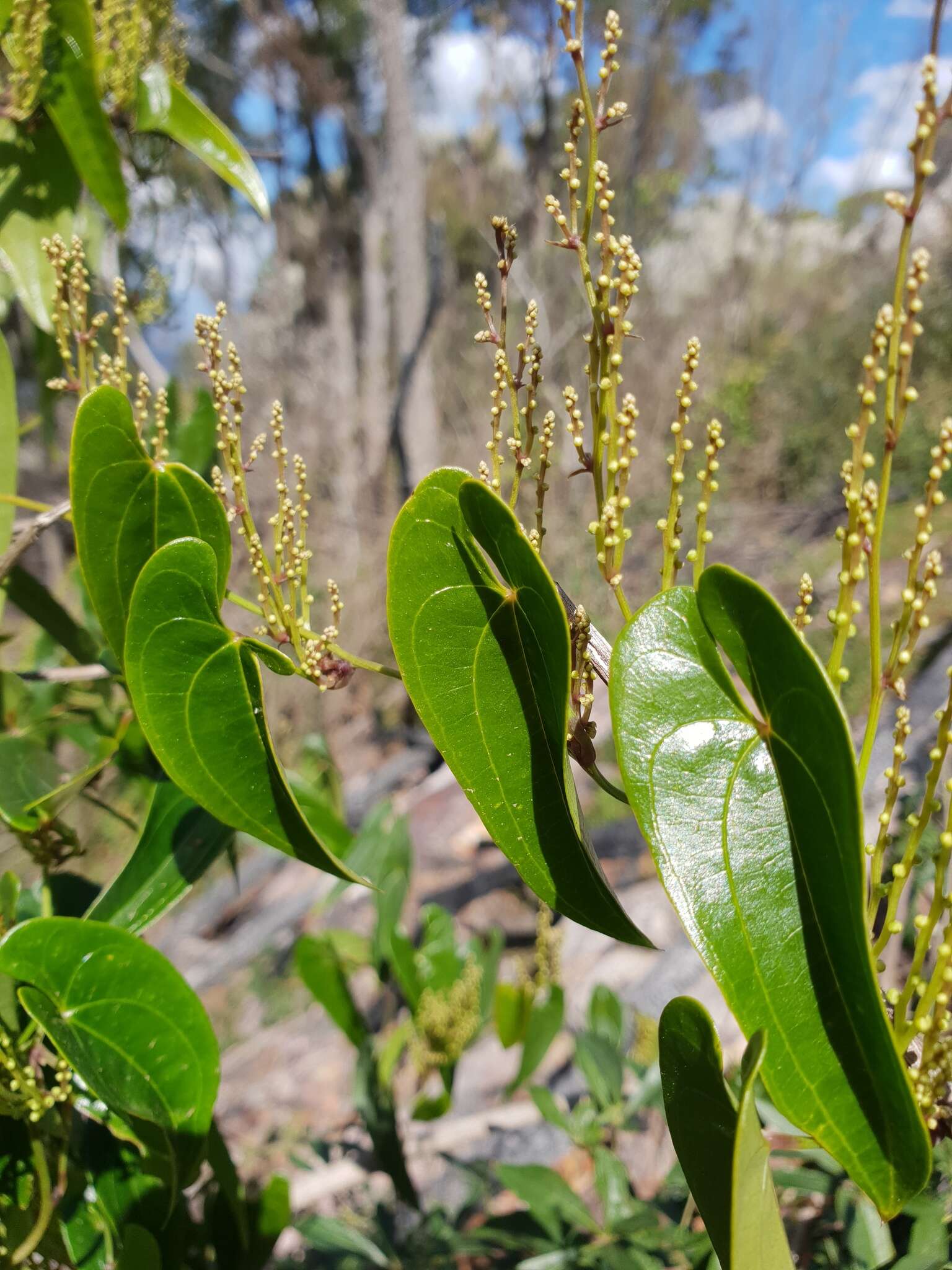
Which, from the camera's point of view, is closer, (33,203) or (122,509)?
(122,509)

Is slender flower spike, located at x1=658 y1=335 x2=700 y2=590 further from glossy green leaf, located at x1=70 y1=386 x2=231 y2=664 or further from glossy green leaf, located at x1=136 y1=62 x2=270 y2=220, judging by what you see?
glossy green leaf, located at x1=136 y1=62 x2=270 y2=220

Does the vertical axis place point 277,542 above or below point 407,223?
below

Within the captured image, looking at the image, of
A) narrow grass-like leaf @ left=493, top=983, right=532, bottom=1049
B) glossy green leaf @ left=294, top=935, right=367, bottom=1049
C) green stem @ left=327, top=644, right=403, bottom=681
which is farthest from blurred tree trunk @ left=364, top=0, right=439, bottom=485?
green stem @ left=327, top=644, right=403, bottom=681

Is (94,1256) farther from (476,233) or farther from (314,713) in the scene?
(476,233)

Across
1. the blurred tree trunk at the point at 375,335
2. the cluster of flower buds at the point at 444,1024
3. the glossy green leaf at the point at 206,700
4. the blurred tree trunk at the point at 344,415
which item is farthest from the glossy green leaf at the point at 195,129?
the blurred tree trunk at the point at 375,335

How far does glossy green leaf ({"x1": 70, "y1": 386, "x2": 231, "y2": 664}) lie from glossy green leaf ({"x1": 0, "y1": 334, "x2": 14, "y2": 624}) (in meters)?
0.18

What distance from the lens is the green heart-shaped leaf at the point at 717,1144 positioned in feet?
0.85

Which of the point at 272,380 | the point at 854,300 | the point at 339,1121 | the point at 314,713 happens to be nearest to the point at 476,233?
the point at 272,380

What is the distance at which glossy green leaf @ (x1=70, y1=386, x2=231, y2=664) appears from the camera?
1.29 ft

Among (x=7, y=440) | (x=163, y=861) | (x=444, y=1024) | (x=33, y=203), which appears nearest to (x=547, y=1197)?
(x=444, y=1024)

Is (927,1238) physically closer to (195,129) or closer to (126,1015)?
(126,1015)

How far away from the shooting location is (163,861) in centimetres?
49

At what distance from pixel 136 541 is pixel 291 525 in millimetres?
81

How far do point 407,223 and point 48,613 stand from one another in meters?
3.93
